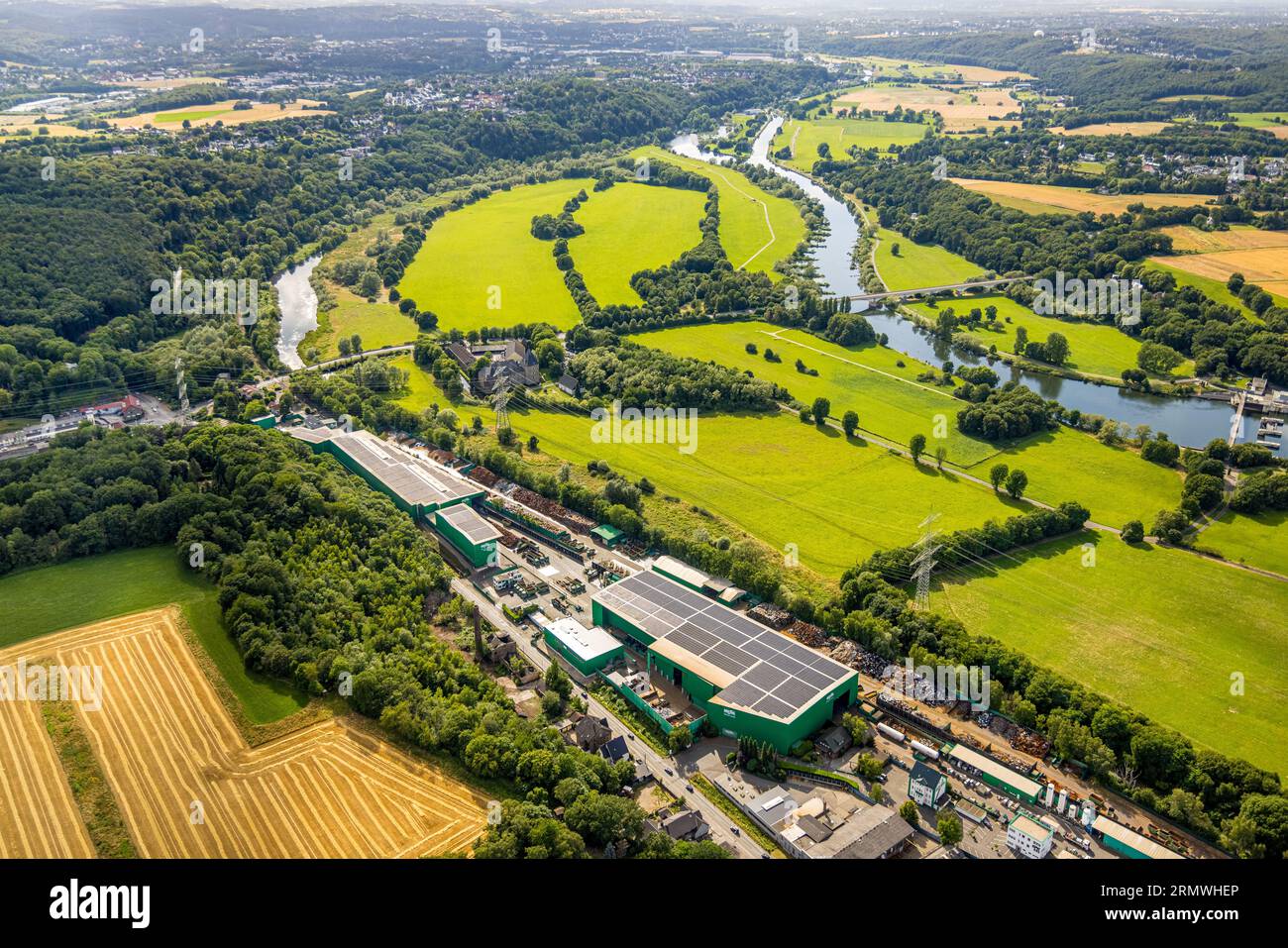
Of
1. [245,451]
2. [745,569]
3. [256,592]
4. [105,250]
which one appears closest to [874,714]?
[745,569]

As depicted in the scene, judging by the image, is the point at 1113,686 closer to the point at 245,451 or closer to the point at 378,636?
the point at 378,636

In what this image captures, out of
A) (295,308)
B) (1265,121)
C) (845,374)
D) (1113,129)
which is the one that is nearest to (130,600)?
(295,308)

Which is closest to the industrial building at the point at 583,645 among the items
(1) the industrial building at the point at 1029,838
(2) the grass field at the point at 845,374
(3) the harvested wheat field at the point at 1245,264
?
(1) the industrial building at the point at 1029,838

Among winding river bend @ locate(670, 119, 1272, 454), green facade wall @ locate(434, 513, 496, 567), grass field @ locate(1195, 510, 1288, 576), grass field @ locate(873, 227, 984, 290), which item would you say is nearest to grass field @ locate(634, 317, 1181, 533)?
grass field @ locate(1195, 510, 1288, 576)

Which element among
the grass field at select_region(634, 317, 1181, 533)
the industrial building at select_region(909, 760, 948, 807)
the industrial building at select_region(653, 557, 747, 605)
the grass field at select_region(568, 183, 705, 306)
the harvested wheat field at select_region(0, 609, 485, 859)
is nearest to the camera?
the harvested wheat field at select_region(0, 609, 485, 859)

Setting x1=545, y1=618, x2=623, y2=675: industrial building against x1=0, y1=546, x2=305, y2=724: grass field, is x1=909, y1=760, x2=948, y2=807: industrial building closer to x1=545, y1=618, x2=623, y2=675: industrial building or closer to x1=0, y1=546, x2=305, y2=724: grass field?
x1=545, y1=618, x2=623, y2=675: industrial building

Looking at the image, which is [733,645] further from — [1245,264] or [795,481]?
[1245,264]
